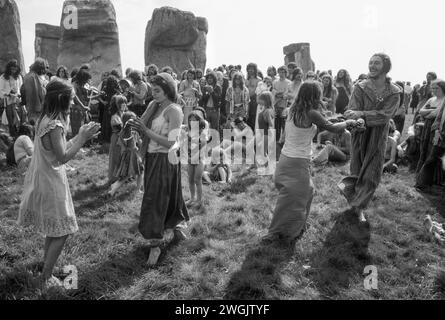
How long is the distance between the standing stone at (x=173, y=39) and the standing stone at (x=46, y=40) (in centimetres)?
627

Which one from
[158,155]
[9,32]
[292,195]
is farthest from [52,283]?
[9,32]

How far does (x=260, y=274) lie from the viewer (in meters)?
3.73

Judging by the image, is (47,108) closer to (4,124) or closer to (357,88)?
(357,88)

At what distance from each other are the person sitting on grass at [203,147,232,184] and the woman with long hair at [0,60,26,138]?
4.71 m

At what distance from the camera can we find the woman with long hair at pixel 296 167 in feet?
13.8

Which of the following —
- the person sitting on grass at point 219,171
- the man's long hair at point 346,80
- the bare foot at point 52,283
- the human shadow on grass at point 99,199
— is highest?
the man's long hair at point 346,80

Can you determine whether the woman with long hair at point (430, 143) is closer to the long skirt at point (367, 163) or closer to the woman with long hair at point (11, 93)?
the long skirt at point (367, 163)

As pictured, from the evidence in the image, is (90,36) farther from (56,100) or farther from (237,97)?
(56,100)

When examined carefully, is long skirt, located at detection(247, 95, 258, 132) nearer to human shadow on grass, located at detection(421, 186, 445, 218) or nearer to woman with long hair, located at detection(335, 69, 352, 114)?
woman with long hair, located at detection(335, 69, 352, 114)

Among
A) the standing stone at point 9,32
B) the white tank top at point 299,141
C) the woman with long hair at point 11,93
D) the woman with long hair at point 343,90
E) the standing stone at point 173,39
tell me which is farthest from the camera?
the standing stone at point 173,39

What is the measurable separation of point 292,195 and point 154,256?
156cm

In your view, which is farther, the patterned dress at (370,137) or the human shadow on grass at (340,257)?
the patterned dress at (370,137)

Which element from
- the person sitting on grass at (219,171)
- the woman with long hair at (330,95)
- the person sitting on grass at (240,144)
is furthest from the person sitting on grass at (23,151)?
the woman with long hair at (330,95)

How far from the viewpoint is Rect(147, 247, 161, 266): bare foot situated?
3938 mm
